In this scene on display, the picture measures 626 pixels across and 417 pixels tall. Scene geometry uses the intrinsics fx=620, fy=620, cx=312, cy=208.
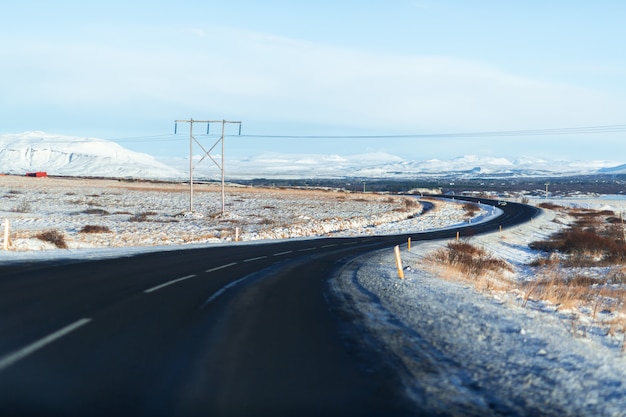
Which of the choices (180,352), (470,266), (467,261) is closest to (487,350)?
(180,352)

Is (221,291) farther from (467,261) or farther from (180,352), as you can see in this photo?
(467,261)

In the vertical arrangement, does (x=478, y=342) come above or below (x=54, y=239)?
above

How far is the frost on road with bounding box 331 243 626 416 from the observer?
19.1ft

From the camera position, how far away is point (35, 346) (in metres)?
7.43

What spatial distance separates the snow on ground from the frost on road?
0.01m

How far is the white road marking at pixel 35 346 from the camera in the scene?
22.2 ft

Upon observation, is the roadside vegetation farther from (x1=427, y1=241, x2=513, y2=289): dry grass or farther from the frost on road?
the frost on road

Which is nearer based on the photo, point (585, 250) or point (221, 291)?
point (221, 291)

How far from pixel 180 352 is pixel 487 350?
12.6 feet

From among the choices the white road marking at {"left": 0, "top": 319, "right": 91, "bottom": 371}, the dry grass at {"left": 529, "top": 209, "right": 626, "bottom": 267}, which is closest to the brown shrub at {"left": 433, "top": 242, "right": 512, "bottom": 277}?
the dry grass at {"left": 529, "top": 209, "right": 626, "bottom": 267}

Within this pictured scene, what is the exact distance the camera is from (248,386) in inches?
241

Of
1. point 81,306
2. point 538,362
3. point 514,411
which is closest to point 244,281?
point 81,306

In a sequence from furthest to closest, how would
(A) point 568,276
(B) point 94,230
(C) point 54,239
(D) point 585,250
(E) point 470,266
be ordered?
(D) point 585,250
(B) point 94,230
(C) point 54,239
(A) point 568,276
(E) point 470,266

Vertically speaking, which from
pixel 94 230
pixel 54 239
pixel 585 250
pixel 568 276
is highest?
pixel 54 239
